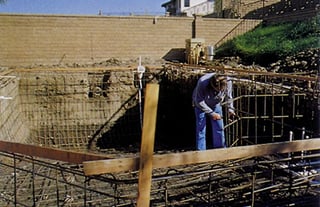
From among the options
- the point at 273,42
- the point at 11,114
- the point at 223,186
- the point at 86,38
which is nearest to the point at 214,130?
the point at 223,186

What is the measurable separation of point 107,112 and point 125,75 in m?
1.17

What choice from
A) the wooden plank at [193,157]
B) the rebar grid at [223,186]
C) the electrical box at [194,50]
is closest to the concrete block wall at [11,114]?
the rebar grid at [223,186]

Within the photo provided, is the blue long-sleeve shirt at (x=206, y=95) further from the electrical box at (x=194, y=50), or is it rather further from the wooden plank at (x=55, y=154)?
the electrical box at (x=194, y=50)

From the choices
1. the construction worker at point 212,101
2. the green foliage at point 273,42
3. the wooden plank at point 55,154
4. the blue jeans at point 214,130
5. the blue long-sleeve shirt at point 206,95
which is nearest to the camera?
the wooden plank at point 55,154

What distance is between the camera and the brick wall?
11719 millimetres

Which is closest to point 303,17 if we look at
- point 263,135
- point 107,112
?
point 107,112

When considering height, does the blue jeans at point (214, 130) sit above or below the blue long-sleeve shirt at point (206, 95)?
below

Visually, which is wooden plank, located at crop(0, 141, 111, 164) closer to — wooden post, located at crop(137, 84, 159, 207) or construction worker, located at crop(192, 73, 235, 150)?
wooden post, located at crop(137, 84, 159, 207)

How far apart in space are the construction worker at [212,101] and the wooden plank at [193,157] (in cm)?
253

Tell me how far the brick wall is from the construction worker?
813 cm

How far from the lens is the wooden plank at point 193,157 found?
1674mm

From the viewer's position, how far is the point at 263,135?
554cm

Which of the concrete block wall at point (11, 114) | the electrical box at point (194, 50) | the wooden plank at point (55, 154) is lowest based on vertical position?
the concrete block wall at point (11, 114)

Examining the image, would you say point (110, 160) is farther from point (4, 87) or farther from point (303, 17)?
point (303, 17)
